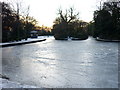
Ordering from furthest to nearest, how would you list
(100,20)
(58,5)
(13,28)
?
(58,5)
(100,20)
(13,28)

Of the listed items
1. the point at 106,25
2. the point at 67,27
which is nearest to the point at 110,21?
the point at 106,25

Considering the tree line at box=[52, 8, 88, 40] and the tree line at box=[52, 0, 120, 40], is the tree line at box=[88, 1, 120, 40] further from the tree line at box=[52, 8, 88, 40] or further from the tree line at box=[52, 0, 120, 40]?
the tree line at box=[52, 8, 88, 40]

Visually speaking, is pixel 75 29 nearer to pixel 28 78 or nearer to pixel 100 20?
pixel 100 20

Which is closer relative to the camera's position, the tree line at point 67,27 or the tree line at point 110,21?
the tree line at point 110,21

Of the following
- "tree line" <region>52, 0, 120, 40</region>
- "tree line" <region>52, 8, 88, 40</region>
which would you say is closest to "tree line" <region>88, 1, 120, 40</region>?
"tree line" <region>52, 0, 120, 40</region>

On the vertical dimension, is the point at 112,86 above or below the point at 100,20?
below

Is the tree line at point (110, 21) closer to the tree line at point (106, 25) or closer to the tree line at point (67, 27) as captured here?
the tree line at point (106, 25)

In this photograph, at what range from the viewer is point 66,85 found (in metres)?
4.77

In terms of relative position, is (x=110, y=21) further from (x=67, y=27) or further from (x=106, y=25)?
(x=67, y=27)

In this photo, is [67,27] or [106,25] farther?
[67,27]

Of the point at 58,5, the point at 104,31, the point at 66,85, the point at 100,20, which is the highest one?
the point at 58,5

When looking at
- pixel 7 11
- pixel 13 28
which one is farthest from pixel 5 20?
pixel 13 28

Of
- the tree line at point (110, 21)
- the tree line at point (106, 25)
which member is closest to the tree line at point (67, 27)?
the tree line at point (106, 25)

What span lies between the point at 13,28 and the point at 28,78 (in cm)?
2252
